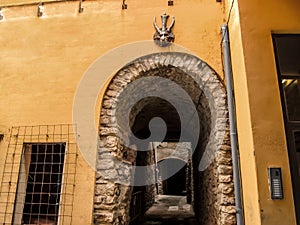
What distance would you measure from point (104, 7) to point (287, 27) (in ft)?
8.16

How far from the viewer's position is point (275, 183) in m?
2.21

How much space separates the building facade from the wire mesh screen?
0.04ft

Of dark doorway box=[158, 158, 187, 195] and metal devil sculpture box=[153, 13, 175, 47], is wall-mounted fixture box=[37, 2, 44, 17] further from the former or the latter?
dark doorway box=[158, 158, 187, 195]

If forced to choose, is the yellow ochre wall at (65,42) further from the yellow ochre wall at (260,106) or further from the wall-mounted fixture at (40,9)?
the yellow ochre wall at (260,106)

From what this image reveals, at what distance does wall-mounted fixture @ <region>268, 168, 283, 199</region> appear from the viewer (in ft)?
7.21

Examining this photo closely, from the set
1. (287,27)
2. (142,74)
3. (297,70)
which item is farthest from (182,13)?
(297,70)

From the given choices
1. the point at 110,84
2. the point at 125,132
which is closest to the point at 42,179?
the point at 125,132

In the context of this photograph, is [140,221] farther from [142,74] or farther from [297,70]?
[297,70]

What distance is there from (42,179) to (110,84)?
1.58 metres

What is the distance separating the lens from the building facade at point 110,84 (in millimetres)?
2631

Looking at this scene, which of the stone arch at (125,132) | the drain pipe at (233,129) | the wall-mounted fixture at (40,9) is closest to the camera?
the drain pipe at (233,129)

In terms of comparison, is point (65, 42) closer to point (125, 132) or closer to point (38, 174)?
point (125, 132)

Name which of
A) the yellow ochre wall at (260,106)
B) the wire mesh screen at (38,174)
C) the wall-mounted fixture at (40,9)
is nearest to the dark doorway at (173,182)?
the wire mesh screen at (38,174)

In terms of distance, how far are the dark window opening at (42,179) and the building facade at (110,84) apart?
0.01 meters
